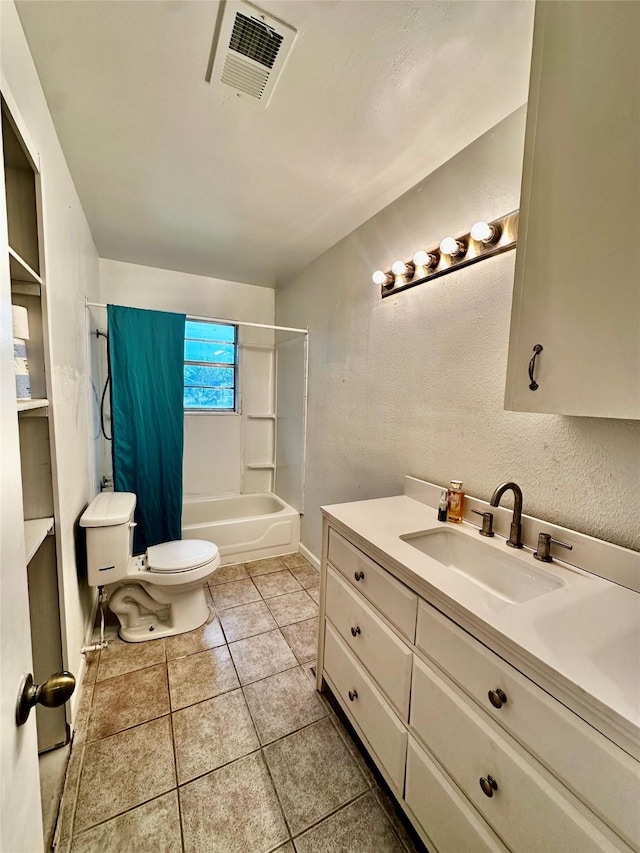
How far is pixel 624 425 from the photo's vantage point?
973 millimetres

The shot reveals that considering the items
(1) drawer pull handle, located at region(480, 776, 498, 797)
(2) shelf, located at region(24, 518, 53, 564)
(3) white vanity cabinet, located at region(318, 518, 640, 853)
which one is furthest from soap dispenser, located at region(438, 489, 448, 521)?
(2) shelf, located at region(24, 518, 53, 564)

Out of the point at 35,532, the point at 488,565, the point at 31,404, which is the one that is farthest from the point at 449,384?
the point at 35,532

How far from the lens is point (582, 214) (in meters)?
0.81

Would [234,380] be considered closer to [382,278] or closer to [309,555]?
[309,555]

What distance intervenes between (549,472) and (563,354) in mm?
463

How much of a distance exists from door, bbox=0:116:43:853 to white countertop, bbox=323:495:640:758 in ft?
2.80

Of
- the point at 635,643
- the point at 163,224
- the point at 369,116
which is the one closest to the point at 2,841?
the point at 635,643

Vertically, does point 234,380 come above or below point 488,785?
above

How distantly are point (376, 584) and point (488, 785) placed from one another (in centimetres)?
51

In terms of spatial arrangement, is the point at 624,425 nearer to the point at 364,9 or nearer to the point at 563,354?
the point at 563,354

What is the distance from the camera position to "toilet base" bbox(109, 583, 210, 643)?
1870 millimetres

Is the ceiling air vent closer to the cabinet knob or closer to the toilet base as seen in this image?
the cabinet knob

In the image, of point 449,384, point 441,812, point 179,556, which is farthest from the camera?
point 179,556

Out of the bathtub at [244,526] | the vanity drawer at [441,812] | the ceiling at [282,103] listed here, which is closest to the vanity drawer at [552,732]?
the vanity drawer at [441,812]
